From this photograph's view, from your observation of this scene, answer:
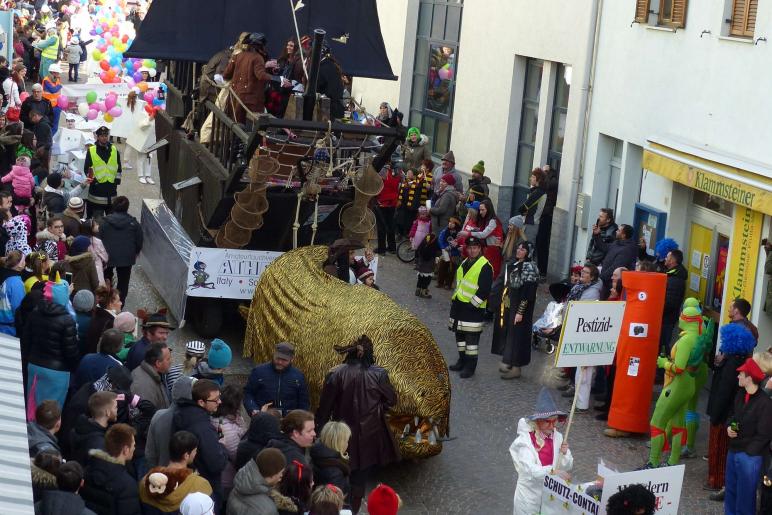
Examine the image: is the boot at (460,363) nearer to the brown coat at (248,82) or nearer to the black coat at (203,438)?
the brown coat at (248,82)

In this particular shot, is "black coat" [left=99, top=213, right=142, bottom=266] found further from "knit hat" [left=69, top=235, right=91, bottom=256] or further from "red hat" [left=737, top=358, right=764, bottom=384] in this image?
"red hat" [left=737, top=358, right=764, bottom=384]

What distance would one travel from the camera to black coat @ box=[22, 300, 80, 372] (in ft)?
38.8

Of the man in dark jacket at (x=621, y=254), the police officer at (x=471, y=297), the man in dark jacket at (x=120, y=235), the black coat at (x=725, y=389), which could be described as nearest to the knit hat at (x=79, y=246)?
the man in dark jacket at (x=120, y=235)

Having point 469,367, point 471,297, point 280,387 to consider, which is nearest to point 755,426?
point 280,387

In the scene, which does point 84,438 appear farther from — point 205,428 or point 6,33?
point 6,33

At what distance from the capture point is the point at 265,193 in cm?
1549

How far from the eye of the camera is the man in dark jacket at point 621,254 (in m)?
16.9

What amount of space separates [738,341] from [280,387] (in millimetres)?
4144

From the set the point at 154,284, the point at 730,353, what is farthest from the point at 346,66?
the point at 730,353

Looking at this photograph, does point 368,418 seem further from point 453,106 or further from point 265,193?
point 453,106

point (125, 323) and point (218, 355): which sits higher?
point (125, 323)

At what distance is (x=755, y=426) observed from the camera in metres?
11.7

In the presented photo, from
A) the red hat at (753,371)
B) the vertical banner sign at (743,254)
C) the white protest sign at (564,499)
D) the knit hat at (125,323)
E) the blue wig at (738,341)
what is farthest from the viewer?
the vertical banner sign at (743,254)

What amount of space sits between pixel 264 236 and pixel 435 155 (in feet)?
36.8
